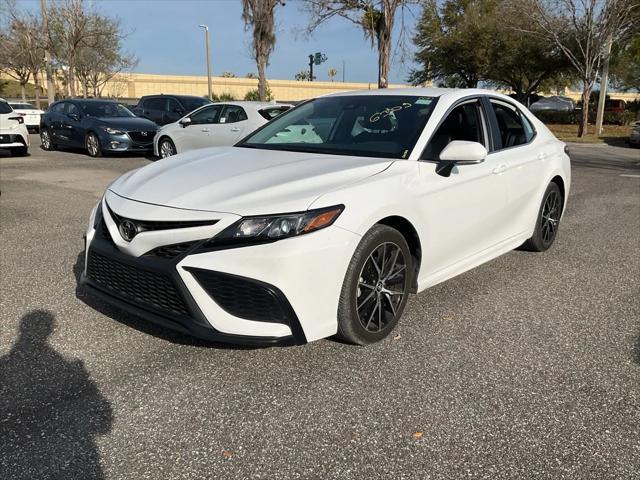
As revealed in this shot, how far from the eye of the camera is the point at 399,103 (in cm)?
434

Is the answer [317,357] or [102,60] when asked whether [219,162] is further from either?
[102,60]

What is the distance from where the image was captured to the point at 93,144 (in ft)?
46.5

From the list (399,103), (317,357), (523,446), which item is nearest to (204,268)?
(317,357)

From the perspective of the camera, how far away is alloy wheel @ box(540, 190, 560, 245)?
557 cm

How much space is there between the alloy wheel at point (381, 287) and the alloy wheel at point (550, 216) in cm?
248

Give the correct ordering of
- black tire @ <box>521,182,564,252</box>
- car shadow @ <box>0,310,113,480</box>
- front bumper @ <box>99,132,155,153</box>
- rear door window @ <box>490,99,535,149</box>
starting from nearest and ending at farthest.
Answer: car shadow @ <box>0,310,113,480</box> < rear door window @ <box>490,99,535,149</box> < black tire @ <box>521,182,564,252</box> < front bumper @ <box>99,132,155,153</box>

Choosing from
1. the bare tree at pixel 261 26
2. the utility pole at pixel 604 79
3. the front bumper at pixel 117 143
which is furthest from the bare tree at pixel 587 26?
the front bumper at pixel 117 143

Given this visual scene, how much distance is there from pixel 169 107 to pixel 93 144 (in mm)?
3874

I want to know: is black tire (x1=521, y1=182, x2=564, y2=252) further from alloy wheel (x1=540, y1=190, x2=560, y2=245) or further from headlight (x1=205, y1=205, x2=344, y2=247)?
headlight (x1=205, y1=205, x2=344, y2=247)

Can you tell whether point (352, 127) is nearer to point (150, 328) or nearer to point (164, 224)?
point (164, 224)

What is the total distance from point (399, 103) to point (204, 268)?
2.18 m

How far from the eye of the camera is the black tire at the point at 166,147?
1309 cm

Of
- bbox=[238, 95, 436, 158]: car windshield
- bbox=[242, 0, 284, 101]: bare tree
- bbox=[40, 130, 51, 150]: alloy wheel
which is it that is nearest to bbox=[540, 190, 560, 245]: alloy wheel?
bbox=[238, 95, 436, 158]: car windshield

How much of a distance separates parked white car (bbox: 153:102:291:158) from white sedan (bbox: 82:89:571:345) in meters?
7.22
